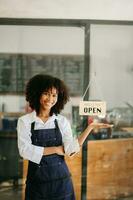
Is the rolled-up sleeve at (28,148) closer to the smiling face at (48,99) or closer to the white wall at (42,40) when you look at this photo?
the smiling face at (48,99)

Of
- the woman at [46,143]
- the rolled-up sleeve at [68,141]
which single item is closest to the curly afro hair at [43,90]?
the woman at [46,143]

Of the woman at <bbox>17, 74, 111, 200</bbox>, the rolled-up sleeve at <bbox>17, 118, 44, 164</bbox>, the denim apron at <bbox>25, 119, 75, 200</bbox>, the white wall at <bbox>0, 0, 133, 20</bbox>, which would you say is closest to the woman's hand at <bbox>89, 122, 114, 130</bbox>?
the woman at <bbox>17, 74, 111, 200</bbox>

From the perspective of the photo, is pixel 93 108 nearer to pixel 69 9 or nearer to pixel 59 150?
pixel 59 150

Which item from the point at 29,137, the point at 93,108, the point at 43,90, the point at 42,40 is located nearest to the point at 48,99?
the point at 43,90

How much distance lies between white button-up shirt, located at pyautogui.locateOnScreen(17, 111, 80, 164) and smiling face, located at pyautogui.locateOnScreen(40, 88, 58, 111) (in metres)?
0.08

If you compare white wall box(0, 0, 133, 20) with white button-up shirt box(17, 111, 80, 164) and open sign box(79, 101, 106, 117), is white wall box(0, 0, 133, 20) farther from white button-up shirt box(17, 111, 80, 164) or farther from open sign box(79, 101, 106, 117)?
white button-up shirt box(17, 111, 80, 164)

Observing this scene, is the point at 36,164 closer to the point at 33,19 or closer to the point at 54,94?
the point at 54,94

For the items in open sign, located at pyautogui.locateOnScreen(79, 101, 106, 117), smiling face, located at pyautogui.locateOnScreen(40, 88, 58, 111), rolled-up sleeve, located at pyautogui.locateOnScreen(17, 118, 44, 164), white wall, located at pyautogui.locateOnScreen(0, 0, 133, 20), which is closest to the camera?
rolled-up sleeve, located at pyautogui.locateOnScreen(17, 118, 44, 164)

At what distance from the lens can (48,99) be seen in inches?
112

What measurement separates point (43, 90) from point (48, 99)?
80 millimetres

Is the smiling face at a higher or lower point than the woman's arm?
higher

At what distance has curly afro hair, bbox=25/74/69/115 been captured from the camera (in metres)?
2.86

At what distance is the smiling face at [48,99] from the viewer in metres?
2.85

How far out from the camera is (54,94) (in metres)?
2.86
